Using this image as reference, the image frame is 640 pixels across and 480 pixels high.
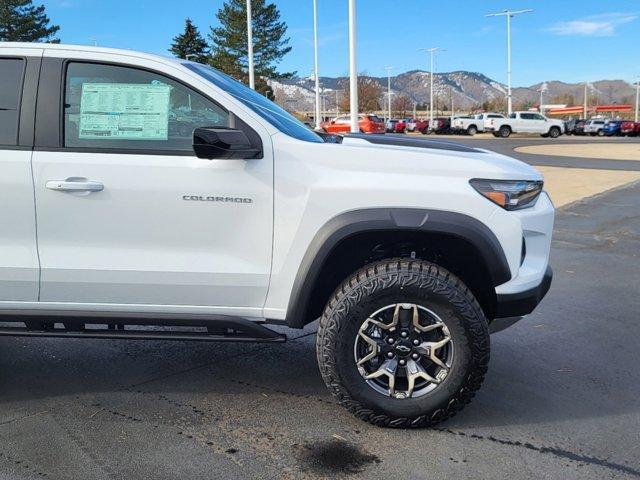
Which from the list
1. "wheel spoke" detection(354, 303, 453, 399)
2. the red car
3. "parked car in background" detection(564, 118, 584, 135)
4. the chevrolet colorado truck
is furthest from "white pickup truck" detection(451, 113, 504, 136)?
"wheel spoke" detection(354, 303, 453, 399)

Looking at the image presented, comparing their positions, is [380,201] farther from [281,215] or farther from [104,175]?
[104,175]

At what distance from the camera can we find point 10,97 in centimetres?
349

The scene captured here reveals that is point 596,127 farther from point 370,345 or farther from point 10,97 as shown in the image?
point 10,97

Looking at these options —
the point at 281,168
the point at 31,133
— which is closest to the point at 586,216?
the point at 281,168

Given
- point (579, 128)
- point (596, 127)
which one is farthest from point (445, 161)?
point (579, 128)

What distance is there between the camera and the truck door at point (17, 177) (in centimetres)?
338

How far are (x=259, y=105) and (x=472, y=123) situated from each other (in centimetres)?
4936

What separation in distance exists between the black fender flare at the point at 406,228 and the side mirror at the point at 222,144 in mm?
556

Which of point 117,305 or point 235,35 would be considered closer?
point 117,305

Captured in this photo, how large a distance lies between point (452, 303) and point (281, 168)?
1.11 meters

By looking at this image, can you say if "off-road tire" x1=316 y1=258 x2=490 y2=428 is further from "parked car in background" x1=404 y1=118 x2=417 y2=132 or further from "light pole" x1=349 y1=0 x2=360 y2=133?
"parked car in background" x1=404 y1=118 x2=417 y2=132

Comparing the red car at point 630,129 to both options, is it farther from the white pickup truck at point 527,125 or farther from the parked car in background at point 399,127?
the parked car in background at point 399,127

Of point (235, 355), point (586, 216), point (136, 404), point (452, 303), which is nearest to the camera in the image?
point (452, 303)

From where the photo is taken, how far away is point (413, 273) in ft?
11.0
